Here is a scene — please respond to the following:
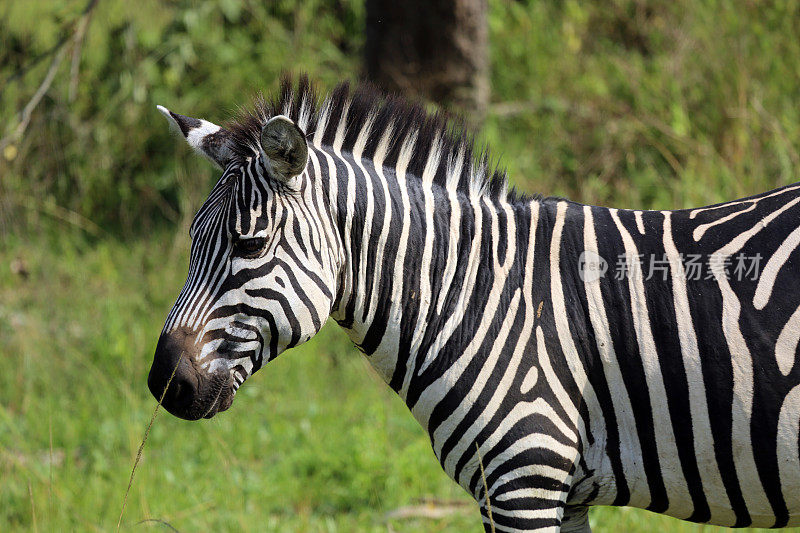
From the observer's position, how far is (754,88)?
21.4ft

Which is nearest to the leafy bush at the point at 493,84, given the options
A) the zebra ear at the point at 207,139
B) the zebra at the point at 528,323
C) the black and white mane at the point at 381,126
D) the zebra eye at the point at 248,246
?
the black and white mane at the point at 381,126

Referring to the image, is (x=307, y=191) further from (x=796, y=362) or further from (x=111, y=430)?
(x=111, y=430)

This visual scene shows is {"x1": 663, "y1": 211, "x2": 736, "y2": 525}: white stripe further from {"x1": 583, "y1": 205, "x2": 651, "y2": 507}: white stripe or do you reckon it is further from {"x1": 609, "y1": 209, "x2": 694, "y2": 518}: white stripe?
{"x1": 583, "y1": 205, "x2": 651, "y2": 507}: white stripe

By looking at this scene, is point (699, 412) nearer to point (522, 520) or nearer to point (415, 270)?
point (522, 520)

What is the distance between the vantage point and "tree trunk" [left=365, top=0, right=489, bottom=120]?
23.7ft

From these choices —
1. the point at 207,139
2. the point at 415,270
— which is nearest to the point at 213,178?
the point at 207,139

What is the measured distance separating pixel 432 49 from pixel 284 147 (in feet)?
17.3

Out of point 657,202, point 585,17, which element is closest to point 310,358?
point 657,202

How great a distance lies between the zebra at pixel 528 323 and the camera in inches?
94.6

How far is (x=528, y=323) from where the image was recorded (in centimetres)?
255

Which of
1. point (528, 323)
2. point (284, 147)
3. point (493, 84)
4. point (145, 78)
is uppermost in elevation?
point (493, 84)

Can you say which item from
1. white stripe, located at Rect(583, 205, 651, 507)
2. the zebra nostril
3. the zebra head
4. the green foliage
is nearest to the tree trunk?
the green foliage

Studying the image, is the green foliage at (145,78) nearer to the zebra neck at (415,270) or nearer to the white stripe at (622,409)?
the zebra neck at (415,270)

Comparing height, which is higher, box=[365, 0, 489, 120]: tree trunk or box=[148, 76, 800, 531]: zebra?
box=[365, 0, 489, 120]: tree trunk
